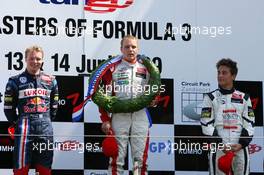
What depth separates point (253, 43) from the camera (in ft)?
17.0

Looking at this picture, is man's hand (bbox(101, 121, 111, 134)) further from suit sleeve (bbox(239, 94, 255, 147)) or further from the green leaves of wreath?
suit sleeve (bbox(239, 94, 255, 147))

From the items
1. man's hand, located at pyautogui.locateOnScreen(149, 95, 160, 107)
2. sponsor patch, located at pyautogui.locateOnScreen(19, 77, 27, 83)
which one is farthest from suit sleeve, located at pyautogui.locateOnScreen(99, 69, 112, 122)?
sponsor patch, located at pyautogui.locateOnScreen(19, 77, 27, 83)

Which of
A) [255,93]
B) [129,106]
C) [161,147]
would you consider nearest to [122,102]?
[129,106]

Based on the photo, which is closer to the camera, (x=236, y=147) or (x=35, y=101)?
(x=35, y=101)

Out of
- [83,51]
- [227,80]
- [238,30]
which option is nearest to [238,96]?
[227,80]

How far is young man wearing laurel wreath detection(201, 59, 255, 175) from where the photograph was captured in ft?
16.4

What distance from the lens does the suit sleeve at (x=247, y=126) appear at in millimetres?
5027

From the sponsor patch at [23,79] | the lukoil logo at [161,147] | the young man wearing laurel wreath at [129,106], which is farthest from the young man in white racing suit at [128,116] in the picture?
the sponsor patch at [23,79]

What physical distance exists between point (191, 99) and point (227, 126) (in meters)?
0.35

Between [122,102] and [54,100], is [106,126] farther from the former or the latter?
[54,100]

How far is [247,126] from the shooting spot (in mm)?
5059

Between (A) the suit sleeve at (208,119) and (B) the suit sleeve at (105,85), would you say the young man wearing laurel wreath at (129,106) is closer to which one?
(B) the suit sleeve at (105,85)

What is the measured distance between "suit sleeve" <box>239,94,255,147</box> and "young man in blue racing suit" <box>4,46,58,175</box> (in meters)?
1.46

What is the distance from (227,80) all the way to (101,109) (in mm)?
1057
